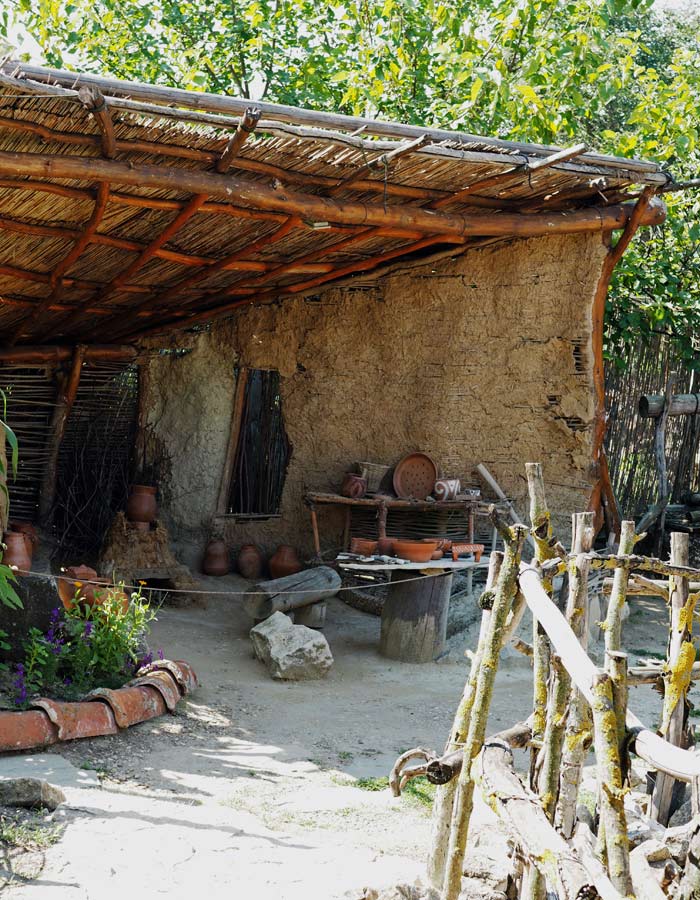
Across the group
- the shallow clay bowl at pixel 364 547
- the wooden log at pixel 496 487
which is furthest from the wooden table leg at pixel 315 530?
the wooden log at pixel 496 487

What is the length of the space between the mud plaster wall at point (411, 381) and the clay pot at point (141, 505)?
60 centimetres

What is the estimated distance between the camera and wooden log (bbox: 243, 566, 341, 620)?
6910 millimetres

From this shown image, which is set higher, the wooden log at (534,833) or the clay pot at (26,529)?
the wooden log at (534,833)

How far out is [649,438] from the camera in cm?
891

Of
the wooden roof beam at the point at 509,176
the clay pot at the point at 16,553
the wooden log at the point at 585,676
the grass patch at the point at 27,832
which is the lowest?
the grass patch at the point at 27,832

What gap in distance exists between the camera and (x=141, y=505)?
7.77 m

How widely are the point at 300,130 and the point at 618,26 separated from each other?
12.2m

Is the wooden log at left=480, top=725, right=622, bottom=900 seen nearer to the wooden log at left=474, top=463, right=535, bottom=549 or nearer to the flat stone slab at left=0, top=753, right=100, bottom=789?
the flat stone slab at left=0, top=753, right=100, bottom=789

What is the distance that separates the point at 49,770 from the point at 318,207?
130 inches

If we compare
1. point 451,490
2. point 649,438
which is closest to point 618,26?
point 649,438

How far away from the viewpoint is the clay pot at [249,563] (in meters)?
8.00

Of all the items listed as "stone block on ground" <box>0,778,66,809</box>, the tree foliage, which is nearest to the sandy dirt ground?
"stone block on ground" <box>0,778,66,809</box>

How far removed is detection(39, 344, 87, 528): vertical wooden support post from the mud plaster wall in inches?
27.1

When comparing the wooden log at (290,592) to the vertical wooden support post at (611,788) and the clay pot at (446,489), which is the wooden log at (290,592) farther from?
the vertical wooden support post at (611,788)
